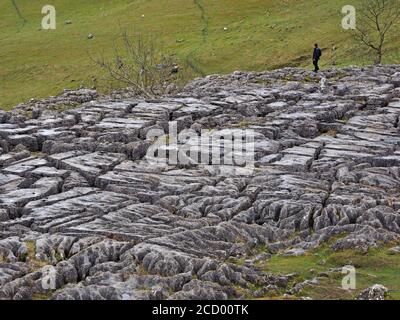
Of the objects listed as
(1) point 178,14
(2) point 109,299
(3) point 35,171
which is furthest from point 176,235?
(1) point 178,14

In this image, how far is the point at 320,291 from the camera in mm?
26000

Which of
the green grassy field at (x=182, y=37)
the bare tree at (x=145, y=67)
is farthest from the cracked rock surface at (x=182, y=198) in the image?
the green grassy field at (x=182, y=37)

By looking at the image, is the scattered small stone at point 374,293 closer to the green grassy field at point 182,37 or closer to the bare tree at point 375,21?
the green grassy field at point 182,37

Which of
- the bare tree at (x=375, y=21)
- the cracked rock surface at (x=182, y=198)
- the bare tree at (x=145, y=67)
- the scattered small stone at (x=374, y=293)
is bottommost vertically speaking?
the scattered small stone at (x=374, y=293)

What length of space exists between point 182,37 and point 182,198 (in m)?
84.6

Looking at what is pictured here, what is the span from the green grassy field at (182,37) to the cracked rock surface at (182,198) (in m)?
39.8

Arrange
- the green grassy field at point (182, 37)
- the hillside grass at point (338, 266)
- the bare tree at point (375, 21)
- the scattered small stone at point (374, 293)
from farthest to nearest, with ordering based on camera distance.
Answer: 1. the green grassy field at point (182, 37)
2. the bare tree at point (375, 21)
3. the hillside grass at point (338, 266)
4. the scattered small stone at point (374, 293)

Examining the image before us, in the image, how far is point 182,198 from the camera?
115 ft

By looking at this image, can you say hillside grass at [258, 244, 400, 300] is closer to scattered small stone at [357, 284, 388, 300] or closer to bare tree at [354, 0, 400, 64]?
scattered small stone at [357, 284, 388, 300]

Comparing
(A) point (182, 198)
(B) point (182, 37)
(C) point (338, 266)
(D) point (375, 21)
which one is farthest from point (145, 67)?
(C) point (338, 266)

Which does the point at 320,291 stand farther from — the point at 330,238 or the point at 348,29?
the point at 348,29

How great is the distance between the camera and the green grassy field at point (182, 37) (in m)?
97.8

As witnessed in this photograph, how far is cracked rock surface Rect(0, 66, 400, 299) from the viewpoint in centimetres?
2695

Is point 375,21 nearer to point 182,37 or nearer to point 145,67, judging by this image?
point 145,67
